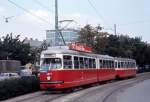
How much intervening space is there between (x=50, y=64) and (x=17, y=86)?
280 cm

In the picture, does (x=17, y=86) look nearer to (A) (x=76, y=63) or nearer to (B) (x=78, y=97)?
(B) (x=78, y=97)

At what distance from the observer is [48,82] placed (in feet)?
89.1

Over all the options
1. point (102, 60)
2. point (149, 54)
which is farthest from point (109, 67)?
point (149, 54)

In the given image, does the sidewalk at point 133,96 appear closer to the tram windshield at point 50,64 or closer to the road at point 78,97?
the road at point 78,97

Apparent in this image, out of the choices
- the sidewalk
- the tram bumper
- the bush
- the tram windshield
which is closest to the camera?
the sidewalk

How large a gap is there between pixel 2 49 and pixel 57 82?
46577 millimetres

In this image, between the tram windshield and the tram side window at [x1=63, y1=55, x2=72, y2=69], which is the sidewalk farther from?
the tram windshield

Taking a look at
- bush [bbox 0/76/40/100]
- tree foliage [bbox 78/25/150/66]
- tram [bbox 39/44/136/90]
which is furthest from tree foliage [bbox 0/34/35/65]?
bush [bbox 0/76/40/100]

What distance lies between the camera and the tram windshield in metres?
27.3

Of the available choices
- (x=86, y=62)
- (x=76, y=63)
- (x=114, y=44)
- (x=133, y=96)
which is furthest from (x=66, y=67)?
(x=114, y=44)

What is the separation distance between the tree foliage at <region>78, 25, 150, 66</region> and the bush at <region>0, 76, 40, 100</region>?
106 ft

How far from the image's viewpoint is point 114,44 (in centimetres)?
7856

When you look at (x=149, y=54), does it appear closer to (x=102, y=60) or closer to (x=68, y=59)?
(x=102, y=60)

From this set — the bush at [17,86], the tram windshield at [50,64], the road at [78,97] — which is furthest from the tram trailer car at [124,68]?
the tram windshield at [50,64]
